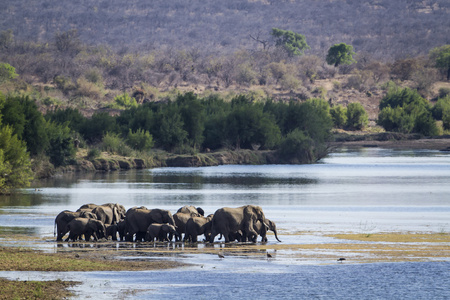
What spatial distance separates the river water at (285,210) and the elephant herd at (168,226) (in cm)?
92

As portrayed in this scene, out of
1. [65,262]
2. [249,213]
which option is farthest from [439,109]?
[65,262]

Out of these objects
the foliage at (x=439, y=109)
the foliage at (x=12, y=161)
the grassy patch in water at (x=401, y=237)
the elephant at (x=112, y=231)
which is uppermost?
the foliage at (x=439, y=109)

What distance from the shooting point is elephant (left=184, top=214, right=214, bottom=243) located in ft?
105

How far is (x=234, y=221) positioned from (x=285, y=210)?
51.3 feet

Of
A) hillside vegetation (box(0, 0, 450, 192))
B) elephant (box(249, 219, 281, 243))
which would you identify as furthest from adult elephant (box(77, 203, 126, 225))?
hillside vegetation (box(0, 0, 450, 192))

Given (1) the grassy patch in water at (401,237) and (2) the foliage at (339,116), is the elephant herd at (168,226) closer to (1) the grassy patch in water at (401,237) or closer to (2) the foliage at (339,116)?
(1) the grassy patch in water at (401,237)

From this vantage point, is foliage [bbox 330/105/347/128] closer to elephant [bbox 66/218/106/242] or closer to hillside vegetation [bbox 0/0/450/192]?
hillside vegetation [bbox 0/0/450/192]

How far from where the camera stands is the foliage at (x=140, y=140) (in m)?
88.4

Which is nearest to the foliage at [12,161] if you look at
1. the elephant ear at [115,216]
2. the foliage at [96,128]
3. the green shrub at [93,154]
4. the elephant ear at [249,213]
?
the elephant ear at [115,216]

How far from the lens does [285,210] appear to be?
4703 cm

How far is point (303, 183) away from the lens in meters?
69.1

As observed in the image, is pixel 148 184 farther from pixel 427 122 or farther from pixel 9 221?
pixel 427 122

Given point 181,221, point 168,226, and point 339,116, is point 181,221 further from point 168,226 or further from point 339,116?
point 339,116

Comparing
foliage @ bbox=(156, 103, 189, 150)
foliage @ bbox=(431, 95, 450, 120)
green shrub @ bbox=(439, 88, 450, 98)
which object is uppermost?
green shrub @ bbox=(439, 88, 450, 98)
